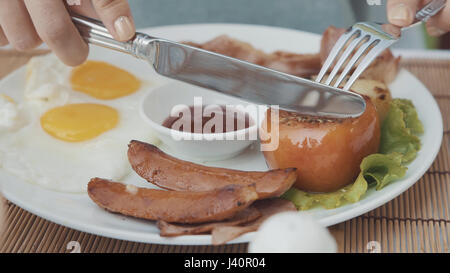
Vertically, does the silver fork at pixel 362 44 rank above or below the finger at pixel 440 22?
above

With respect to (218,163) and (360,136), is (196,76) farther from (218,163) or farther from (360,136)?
(360,136)

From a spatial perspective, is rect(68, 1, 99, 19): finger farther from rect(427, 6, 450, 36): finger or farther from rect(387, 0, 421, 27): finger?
rect(427, 6, 450, 36): finger

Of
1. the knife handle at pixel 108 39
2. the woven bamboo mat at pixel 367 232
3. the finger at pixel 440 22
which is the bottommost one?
the woven bamboo mat at pixel 367 232

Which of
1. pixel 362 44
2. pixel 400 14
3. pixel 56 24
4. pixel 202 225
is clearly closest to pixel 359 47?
pixel 362 44

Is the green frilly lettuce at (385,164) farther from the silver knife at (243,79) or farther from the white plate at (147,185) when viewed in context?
the silver knife at (243,79)

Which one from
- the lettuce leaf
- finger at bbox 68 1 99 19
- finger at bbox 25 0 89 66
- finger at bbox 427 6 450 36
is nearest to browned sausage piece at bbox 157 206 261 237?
the lettuce leaf

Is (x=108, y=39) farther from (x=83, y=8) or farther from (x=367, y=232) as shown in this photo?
(x=367, y=232)

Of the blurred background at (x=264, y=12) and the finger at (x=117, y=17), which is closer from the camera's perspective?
the finger at (x=117, y=17)

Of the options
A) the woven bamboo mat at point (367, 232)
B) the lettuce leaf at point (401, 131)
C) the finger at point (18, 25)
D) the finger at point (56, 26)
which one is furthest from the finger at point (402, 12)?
the finger at point (18, 25)
